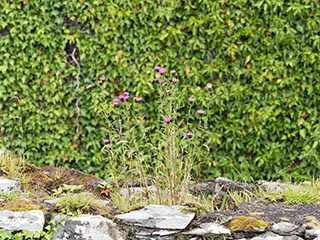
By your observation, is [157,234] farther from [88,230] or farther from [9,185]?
[9,185]

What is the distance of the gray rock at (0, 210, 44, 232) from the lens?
2865 mm

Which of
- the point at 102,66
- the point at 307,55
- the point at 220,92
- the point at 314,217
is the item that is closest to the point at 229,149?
the point at 220,92

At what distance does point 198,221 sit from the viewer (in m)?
2.98

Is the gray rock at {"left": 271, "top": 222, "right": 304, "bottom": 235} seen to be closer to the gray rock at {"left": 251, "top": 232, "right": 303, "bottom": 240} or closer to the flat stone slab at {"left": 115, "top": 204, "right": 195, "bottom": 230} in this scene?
the gray rock at {"left": 251, "top": 232, "right": 303, "bottom": 240}

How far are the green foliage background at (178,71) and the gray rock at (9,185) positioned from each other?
1.14 m

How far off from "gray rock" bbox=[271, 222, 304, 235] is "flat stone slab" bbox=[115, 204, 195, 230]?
45 cm

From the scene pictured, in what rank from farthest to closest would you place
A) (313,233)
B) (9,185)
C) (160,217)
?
(9,185) < (160,217) < (313,233)

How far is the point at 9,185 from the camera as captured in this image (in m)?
3.43

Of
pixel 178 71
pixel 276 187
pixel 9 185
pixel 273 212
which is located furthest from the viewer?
pixel 178 71

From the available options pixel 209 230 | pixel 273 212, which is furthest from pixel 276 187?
pixel 209 230

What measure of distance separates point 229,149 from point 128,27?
1.34 meters

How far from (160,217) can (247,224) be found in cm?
47

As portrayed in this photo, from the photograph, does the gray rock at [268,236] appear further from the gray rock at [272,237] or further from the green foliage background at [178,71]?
the green foliage background at [178,71]

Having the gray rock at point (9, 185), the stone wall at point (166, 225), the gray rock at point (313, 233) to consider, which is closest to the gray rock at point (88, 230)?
the stone wall at point (166, 225)
